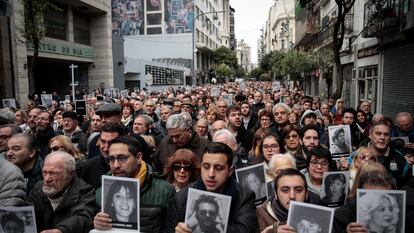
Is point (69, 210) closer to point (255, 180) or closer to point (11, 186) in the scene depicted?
point (11, 186)

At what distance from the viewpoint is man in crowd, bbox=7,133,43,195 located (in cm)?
401

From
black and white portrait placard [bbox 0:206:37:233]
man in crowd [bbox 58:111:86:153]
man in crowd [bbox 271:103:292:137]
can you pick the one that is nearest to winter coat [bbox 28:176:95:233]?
black and white portrait placard [bbox 0:206:37:233]

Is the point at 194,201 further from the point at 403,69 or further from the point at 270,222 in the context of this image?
the point at 403,69

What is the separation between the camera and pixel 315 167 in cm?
391

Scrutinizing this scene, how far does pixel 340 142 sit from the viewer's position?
5.43 m

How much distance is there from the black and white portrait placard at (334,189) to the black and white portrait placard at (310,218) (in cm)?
103

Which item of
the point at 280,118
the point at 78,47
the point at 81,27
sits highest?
the point at 81,27

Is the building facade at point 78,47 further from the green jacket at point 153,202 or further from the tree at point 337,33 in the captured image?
the green jacket at point 153,202

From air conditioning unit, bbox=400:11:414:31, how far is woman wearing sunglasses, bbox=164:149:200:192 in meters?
9.72

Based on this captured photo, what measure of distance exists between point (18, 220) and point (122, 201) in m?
0.69

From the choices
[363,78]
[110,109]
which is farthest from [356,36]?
[110,109]

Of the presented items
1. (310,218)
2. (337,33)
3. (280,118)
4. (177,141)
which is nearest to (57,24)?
(337,33)

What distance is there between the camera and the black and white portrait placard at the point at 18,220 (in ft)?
8.68

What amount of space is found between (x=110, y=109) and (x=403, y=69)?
38.8ft
